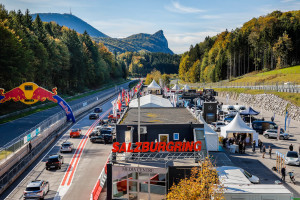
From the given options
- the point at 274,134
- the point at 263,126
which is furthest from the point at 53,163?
the point at 263,126

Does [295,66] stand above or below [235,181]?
above

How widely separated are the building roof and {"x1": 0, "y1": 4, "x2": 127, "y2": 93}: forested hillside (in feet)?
103

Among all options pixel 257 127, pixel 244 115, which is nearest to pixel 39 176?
pixel 257 127

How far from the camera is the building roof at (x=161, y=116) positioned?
25672 mm

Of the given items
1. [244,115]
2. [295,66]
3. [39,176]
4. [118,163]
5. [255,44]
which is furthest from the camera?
[255,44]

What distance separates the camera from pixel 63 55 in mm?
90812

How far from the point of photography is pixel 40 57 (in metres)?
70.2

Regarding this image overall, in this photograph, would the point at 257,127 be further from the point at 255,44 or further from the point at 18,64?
the point at 255,44

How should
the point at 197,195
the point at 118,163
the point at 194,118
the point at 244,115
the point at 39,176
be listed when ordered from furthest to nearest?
the point at 244,115 → the point at 194,118 → the point at 39,176 → the point at 118,163 → the point at 197,195

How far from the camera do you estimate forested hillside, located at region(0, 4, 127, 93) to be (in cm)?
5284

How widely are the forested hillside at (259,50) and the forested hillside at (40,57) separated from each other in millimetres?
51675

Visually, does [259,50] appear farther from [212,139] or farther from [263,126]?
[212,139]

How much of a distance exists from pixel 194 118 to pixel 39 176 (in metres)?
14.6

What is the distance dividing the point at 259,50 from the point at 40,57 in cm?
7490
